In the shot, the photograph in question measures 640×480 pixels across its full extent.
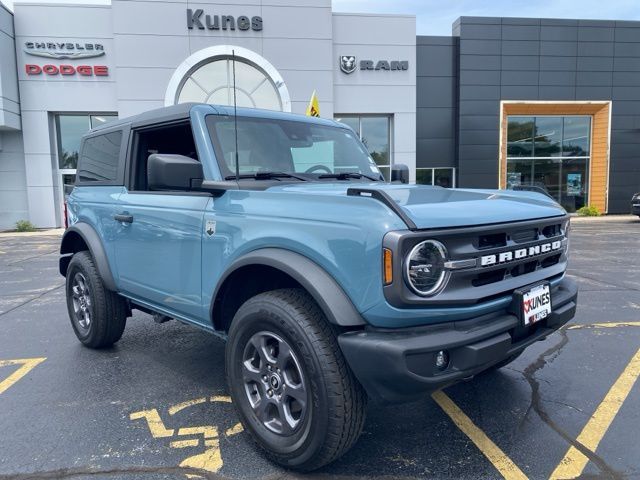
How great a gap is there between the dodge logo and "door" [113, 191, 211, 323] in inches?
689

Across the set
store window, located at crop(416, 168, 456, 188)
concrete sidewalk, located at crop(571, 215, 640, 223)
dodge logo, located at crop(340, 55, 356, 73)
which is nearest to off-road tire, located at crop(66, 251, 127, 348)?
dodge logo, located at crop(340, 55, 356, 73)

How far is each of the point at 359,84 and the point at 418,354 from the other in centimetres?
1933

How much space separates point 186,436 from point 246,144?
194 cm

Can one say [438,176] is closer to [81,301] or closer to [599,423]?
[81,301]

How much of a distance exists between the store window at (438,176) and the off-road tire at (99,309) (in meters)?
18.8

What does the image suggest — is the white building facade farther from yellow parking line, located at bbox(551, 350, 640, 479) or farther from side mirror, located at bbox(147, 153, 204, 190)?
yellow parking line, located at bbox(551, 350, 640, 479)

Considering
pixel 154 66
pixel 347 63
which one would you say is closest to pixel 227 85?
pixel 154 66

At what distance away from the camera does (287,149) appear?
140 inches

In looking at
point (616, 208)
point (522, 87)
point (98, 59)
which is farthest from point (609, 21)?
point (98, 59)

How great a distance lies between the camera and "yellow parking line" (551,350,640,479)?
2590mm

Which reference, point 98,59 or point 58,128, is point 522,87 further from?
point 58,128

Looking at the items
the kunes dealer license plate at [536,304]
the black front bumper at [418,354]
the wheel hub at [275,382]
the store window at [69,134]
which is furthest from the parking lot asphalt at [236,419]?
the store window at [69,134]

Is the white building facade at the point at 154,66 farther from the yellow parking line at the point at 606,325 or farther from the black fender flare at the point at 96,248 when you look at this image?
the yellow parking line at the point at 606,325

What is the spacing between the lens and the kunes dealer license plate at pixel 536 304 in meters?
2.53
